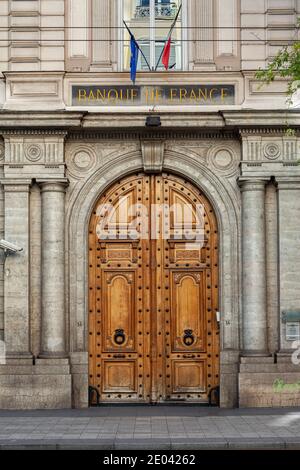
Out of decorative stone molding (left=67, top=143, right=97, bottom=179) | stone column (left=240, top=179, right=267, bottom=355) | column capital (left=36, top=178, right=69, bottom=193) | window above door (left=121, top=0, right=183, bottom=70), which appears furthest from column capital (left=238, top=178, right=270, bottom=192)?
column capital (left=36, top=178, right=69, bottom=193)

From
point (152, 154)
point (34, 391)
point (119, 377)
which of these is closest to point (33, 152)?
point (152, 154)

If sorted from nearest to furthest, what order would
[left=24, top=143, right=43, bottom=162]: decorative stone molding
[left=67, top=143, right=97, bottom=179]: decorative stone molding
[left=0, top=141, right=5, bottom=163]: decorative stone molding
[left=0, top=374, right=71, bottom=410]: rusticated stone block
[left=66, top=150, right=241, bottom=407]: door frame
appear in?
[left=0, top=374, right=71, bottom=410]: rusticated stone block < [left=66, top=150, right=241, bottom=407]: door frame < [left=24, top=143, right=43, bottom=162]: decorative stone molding < [left=0, top=141, right=5, bottom=163]: decorative stone molding < [left=67, top=143, right=97, bottom=179]: decorative stone molding

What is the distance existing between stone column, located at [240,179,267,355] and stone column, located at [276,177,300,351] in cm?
32

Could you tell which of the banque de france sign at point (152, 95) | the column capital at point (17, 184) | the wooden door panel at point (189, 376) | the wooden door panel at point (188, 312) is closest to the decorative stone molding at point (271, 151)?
the banque de france sign at point (152, 95)

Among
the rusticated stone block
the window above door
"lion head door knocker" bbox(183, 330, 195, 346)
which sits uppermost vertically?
the window above door

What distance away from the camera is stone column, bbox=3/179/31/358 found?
51.4 feet

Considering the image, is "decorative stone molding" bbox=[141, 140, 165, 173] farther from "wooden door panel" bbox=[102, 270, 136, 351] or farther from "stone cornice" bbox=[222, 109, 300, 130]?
"wooden door panel" bbox=[102, 270, 136, 351]

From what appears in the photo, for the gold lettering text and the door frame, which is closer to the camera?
the door frame

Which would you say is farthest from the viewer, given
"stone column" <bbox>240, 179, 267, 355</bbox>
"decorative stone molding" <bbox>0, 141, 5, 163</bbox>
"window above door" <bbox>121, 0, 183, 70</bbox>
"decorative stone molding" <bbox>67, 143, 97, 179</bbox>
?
"window above door" <bbox>121, 0, 183, 70</bbox>

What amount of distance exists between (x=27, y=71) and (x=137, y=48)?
7.19ft

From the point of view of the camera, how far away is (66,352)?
51.8ft

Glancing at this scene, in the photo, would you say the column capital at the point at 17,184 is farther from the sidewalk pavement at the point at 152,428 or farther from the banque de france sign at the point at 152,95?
the sidewalk pavement at the point at 152,428
